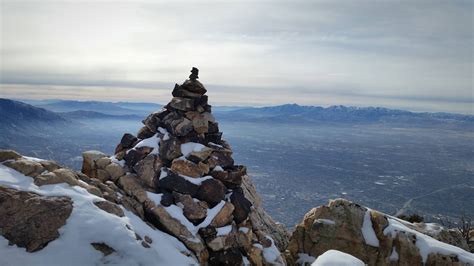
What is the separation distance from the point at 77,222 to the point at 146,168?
989 cm

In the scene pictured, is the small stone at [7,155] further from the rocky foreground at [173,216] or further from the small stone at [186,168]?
the small stone at [186,168]

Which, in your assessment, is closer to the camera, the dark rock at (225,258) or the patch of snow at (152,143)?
the dark rock at (225,258)

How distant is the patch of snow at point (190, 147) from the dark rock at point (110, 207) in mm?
9024

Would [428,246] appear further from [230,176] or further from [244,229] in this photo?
[230,176]

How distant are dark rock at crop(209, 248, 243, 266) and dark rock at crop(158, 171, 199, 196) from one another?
18.9 ft

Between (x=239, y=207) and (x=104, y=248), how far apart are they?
1349 centimetres

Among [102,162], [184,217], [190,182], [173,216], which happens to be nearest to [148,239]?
[173,216]

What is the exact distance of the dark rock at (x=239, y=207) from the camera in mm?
31828

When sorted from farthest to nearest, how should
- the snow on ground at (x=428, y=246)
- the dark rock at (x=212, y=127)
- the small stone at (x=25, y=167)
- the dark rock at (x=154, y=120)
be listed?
the dark rock at (x=154, y=120)
the dark rock at (x=212, y=127)
the snow on ground at (x=428, y=246)
the small stone at (x=25, y=167)

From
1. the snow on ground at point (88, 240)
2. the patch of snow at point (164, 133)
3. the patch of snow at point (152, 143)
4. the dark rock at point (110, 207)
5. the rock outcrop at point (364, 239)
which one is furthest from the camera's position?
the patch of snow at point (164, 133)

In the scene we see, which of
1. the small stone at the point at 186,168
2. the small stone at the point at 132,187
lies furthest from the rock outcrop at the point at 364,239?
the small stone at the point at 132,187

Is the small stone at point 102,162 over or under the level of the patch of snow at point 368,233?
over

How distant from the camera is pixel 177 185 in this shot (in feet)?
102

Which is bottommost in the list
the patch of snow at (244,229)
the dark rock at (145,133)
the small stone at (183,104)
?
the patch of snow at (244,229)
